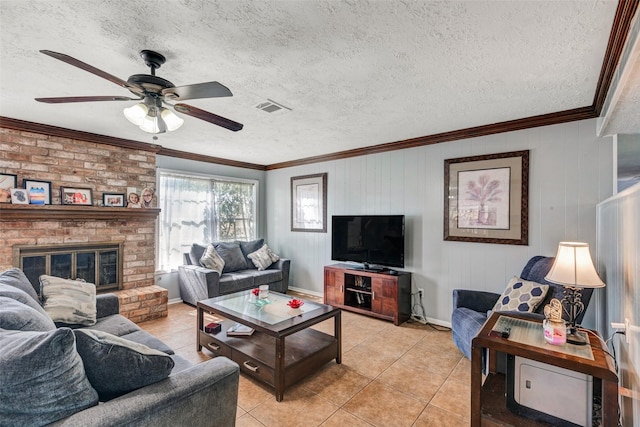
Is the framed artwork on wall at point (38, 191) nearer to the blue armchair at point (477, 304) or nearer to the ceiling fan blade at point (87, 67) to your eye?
the ceiling fan blade at point (87, 67)

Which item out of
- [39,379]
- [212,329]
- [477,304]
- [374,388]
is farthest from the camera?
[477,304]

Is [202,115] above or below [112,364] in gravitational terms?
above

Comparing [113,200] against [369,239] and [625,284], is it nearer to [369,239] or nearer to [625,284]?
[369,239]

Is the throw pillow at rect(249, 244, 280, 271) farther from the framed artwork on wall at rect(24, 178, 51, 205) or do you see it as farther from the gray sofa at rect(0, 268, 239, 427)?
the gray sofa at rect(0, 268, 239, 427)

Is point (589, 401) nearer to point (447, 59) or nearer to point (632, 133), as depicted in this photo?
point (447, 59)

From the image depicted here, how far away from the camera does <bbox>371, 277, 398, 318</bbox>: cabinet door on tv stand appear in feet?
12.5

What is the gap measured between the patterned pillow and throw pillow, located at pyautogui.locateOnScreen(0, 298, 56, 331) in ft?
9.58

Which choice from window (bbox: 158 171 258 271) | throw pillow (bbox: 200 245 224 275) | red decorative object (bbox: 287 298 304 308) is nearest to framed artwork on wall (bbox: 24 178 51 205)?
window (bbox: 158 171 258 271)

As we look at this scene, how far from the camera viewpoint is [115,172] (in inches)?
163

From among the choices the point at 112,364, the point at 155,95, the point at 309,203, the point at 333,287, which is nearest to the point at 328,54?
the point at 155,95

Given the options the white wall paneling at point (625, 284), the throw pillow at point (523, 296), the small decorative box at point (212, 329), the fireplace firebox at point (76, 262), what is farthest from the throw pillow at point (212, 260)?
the white wall paneling at point (625, 284)

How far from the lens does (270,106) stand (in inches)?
113

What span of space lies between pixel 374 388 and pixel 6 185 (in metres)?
4.31

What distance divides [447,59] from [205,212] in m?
4.43
